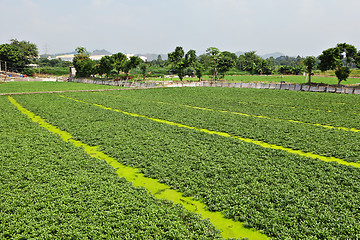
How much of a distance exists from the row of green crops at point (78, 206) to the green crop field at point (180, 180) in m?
0.03

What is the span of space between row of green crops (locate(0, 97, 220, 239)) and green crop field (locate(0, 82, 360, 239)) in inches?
1.3

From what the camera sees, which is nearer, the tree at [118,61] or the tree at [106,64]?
the tree at [118,61]

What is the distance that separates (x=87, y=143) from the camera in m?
13.3

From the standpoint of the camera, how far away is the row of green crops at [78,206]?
6.16m

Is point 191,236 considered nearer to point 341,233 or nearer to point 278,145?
point 341,233

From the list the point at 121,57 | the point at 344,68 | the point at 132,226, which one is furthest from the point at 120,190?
the point at 121,57

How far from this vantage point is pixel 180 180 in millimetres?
9023

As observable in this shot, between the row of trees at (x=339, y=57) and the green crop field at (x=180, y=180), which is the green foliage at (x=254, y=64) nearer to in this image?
the row of trees at (x=339, y=57)

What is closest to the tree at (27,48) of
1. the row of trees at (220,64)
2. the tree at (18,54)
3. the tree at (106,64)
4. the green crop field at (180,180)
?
the tree at (18,54)

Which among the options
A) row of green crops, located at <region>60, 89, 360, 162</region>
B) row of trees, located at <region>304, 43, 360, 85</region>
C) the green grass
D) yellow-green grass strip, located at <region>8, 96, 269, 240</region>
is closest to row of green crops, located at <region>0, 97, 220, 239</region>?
yellow-green grass strip, located at <region>8, 96, 269, 240</region>

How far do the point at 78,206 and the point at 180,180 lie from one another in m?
3.74

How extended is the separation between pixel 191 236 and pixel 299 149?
892 cm

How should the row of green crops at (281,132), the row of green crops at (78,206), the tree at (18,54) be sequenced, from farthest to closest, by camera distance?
the tree at (18,54) < the row of green crops at (281,132) < the row of green crops at (78,206)

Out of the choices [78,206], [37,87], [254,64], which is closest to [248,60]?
[254,64]
